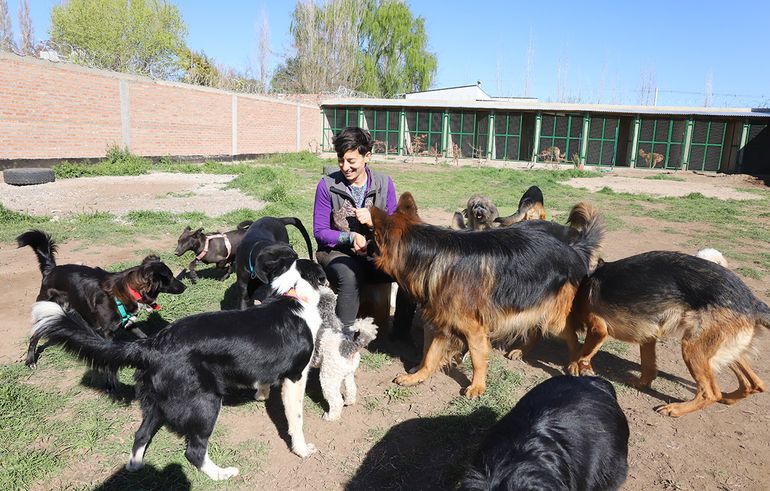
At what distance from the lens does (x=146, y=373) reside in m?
2.87

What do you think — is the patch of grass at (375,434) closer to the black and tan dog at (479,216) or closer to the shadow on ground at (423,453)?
the shadow on ground at (423,453)

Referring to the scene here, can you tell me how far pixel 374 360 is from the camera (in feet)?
15.6

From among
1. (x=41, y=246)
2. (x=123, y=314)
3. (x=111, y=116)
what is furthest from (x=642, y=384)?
(x=111, y=116)

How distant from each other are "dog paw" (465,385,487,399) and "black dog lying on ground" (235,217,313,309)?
6.10ft

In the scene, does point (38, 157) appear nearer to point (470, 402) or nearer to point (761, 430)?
point (470, 402)

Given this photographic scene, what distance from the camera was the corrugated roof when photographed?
94.2ft

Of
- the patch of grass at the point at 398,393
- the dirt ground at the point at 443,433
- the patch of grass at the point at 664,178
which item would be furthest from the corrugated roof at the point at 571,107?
the patch of grass at the point at 398,393

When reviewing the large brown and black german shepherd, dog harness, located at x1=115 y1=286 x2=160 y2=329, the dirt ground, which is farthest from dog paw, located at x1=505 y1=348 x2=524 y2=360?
dog harness, located at x1=115 y1=286 x2=160 y2=329

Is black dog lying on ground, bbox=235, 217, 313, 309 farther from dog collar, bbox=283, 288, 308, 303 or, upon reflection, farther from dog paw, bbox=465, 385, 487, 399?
dog paw, bbox=465, 385, 487, 399

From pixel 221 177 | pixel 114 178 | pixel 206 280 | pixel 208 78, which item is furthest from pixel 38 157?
pixel 208 78

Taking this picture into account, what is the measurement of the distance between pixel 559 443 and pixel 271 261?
9.95 feet

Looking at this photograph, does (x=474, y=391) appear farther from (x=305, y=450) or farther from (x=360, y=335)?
(x=305, y=450)

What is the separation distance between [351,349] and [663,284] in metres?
2.51

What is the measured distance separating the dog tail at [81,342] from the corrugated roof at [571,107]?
1255 inches
